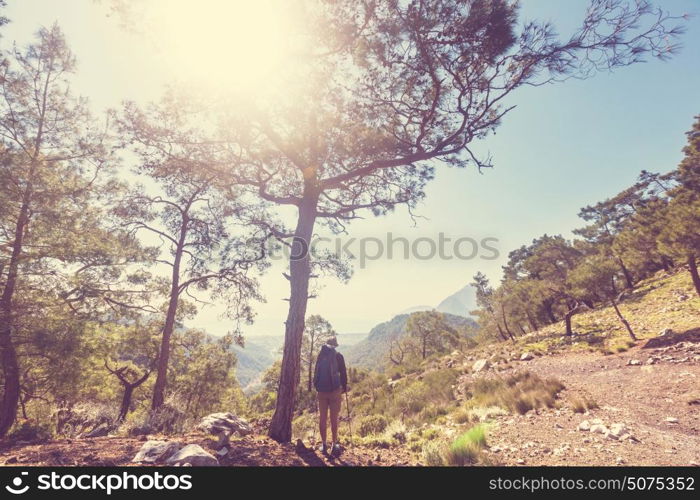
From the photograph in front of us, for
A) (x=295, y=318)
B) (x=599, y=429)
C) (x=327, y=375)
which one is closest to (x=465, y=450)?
(x=599, y=429)

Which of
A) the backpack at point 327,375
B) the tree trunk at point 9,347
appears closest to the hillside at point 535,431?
the backpack at point 327,375

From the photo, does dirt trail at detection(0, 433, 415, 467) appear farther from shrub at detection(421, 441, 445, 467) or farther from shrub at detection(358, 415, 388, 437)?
shrub at detection(358, 415, 388, 437)

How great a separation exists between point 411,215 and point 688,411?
24.5 ft

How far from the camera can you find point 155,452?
395cm

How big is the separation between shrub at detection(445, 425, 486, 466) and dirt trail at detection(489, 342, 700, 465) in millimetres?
226

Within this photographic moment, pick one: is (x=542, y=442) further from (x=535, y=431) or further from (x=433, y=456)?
(x=433, y=456)

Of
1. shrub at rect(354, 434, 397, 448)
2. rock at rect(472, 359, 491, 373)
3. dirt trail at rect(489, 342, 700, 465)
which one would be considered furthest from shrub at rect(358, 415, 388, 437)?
rock at rect(472, 359, 491, 373)

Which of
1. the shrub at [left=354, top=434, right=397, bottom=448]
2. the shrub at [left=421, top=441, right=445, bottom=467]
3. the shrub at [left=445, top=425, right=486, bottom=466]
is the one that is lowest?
the shrub at [left=354, top=434, right=397, bottom=448]

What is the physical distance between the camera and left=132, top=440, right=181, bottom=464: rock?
3807 millimetres

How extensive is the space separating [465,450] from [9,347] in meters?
11.9

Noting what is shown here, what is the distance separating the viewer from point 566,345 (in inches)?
693

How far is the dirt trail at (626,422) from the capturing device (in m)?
3.91
